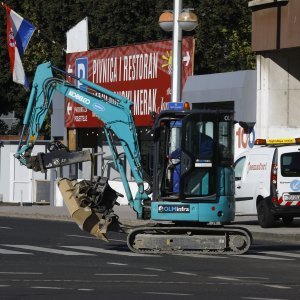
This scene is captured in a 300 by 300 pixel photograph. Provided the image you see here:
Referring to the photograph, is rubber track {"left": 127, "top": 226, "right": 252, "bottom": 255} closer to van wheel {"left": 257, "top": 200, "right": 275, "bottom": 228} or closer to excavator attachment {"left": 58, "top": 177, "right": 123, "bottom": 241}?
excavator attachment {"left": 58, "top": 177, "right": 123, "bottom": 241}

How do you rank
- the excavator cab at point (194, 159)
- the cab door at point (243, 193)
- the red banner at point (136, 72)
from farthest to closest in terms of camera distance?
the red banner at point (136, 72)
the cab door at point (243, 193)
the excavator cab at point (194, 159)

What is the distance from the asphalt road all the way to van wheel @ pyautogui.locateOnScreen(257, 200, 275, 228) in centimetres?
360

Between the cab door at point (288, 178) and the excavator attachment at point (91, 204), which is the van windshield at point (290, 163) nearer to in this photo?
the cab door at point (288, 178)

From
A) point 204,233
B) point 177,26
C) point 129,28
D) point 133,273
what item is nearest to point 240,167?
point 177,26

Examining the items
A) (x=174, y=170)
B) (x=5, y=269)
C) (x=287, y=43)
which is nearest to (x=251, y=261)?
(x=174, y=170)

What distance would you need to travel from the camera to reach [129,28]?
5872cm

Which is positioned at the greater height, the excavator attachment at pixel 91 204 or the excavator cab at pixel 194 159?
the excavator cab at pixel 194 159

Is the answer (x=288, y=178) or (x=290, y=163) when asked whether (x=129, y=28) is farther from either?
(x=288, y=178)

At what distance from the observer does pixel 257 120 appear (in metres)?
38.3

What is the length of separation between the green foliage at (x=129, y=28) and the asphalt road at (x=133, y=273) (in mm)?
26406

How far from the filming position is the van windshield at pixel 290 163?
2980 centimetres

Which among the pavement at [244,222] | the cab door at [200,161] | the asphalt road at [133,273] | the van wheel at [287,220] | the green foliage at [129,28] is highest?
the green foliage at [129,28]

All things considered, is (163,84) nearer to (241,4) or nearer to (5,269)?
(241,4)

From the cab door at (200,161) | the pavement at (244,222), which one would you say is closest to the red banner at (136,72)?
the pavement at (244,222)
